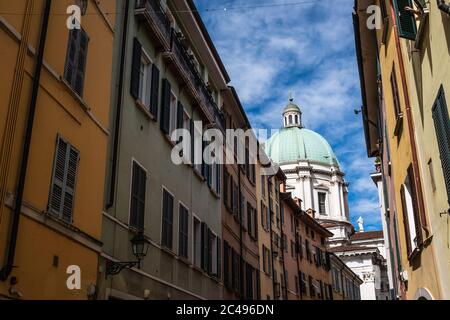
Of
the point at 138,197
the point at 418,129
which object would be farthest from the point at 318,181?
the point at 418,129

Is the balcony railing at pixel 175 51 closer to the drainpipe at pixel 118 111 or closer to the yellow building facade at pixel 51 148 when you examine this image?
the drainpipe at pixel 118 111

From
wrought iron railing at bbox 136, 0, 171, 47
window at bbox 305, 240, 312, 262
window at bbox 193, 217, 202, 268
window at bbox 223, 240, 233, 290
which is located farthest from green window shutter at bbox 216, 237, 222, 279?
window at bbox 305, 240, 312, 262

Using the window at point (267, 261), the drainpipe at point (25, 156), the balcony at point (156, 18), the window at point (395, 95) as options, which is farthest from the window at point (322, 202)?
the drainpipe at point (25, 156)

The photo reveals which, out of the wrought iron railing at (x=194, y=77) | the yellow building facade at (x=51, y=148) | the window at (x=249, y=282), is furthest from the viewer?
the window at (x=249, y=282)

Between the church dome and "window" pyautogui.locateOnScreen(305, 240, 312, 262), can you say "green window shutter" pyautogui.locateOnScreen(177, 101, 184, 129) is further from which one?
A: the church dome

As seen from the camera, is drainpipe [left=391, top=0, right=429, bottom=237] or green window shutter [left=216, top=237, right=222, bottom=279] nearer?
drainpipe [left=391, top=0, right=429, bottom=237]

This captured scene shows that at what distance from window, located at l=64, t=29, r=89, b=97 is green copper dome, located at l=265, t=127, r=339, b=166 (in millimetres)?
80689

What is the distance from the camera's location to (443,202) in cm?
958

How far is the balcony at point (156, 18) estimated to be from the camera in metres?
16.3

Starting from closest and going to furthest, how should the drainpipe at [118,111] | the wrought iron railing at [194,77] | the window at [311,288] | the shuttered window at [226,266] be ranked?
1. the drainpipe at [118,111]
2. the wrought iron railing at [194,77]
3. the shuttered window at [226,266]
4. the window at [311,288]

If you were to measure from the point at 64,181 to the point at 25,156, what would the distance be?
1613 mm

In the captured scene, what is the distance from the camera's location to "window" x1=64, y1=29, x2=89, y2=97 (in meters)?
11.8

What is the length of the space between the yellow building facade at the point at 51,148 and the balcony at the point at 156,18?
2.80 m

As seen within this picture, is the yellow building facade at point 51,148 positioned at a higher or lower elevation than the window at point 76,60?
lower
